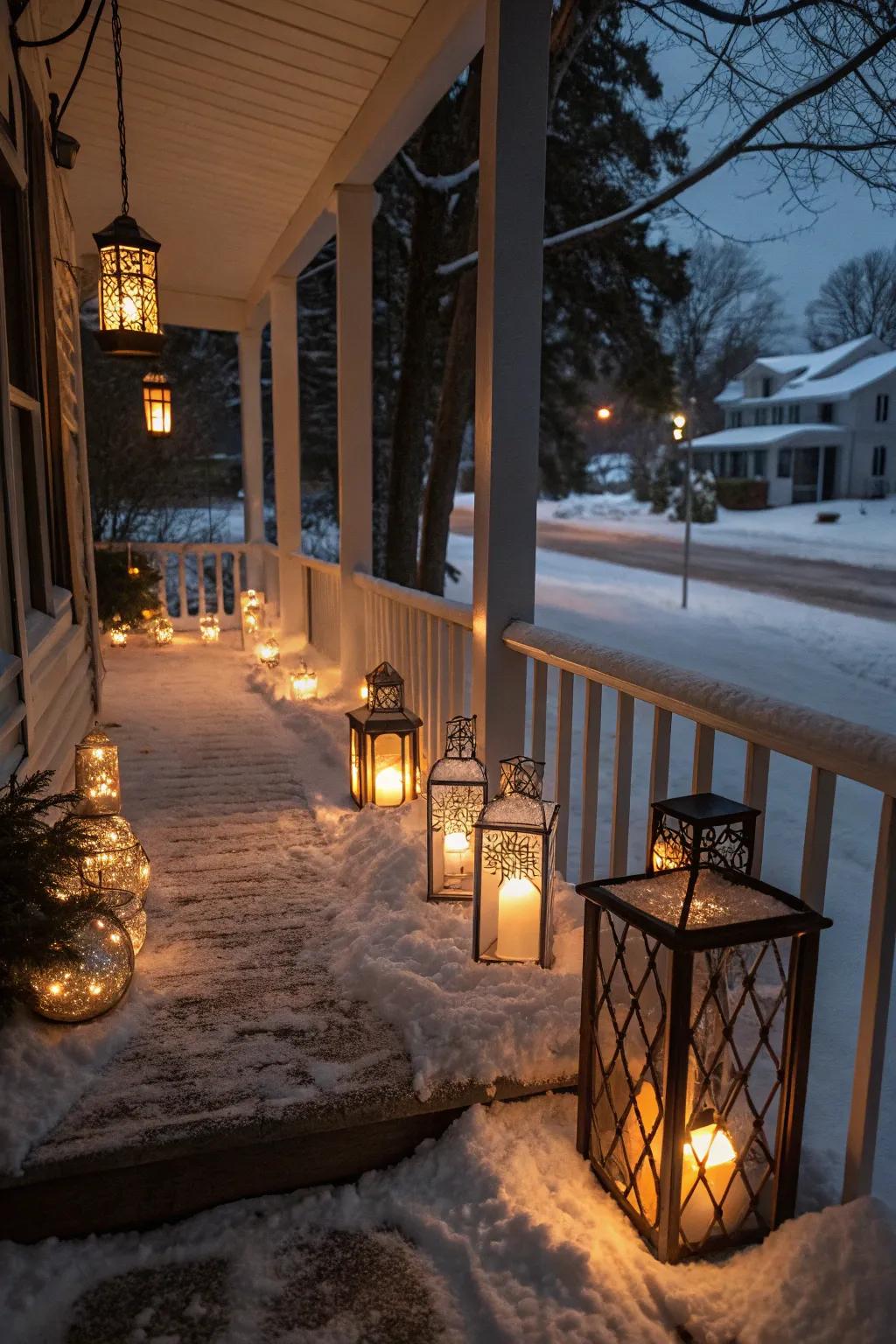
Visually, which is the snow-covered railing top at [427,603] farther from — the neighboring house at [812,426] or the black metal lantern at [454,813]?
the neighboring house at [812,426]

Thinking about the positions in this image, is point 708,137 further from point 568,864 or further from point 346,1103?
point 346,1103

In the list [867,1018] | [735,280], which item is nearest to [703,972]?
[867,1018]

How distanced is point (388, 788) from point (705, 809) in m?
1.85

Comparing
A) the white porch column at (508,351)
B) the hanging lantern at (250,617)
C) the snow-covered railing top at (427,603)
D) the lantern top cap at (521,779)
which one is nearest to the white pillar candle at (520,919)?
the lantern top cap at (521,779)

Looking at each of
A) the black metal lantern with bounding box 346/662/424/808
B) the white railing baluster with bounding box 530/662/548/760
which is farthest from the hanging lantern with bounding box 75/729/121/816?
the white railing baluster with bounding box 530/662/548/760

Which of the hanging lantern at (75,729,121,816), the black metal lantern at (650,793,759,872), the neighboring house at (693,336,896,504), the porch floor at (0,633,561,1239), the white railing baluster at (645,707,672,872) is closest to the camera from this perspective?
the black metal lantern at (650,793,759,872)

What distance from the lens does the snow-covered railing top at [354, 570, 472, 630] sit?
3.17 meters

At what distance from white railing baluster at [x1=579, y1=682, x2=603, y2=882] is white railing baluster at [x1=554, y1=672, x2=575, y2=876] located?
2.1 inches

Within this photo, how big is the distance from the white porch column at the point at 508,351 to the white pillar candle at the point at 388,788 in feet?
1.61

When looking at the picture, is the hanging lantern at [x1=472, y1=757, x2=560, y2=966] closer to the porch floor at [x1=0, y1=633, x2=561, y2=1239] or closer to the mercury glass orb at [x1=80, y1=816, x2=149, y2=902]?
the porch floor at [x1=0, y1=633, x2=561, y2=1239]

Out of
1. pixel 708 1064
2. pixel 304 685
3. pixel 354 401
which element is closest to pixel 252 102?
pixel 354 401

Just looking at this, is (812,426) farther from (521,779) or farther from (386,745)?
(521,779)

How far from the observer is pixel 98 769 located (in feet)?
9.32

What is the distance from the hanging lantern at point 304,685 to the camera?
5.09m
